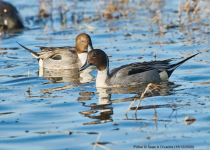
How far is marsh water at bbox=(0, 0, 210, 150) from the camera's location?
4.84 m

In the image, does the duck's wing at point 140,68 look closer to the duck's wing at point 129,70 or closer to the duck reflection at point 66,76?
the duck's wing at point 129,70

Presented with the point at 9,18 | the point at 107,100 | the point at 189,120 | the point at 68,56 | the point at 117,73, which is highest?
the point at 9,18

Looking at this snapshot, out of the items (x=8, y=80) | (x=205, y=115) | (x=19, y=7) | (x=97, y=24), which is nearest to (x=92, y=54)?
(x=8, y=80)

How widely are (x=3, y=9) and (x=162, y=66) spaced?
8413mm

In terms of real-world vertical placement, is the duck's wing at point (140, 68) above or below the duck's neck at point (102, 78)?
above

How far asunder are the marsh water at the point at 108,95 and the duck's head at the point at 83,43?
63 cm

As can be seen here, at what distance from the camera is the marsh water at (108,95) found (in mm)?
4836

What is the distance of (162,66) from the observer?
767cm

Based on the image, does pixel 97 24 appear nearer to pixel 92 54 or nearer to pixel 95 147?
pixel 92 54

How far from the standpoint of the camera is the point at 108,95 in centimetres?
680

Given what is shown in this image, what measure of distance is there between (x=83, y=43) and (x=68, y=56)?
485 mm

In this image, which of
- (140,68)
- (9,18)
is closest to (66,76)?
(140,68)

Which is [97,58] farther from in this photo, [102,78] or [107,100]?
[107,100]

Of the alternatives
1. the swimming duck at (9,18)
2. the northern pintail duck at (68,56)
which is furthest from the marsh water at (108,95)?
the swimming duck at (9,18)
